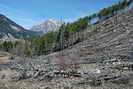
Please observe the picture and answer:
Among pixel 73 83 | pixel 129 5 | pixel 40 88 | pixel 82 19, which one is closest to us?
pixel 40 88

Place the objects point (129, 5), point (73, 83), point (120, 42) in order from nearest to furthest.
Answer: point (73, 83) → point (120, 42) → point (129, 5)

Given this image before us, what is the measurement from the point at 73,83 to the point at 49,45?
56.4 m

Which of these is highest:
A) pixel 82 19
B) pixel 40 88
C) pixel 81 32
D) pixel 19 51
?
pixel 82 19

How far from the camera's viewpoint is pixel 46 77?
1354 centimetres

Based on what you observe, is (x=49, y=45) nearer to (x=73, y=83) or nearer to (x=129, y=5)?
(x=129, y=5)

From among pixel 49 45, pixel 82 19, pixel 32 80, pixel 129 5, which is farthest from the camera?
pixel 82 19

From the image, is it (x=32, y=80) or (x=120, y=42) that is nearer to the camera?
(x=32, y=80)

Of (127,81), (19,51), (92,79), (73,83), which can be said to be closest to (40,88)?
(73,83)

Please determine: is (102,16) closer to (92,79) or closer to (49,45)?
(49,45)

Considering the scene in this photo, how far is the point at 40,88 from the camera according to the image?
10.6 metres

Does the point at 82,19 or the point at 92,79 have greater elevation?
the point at 82,19

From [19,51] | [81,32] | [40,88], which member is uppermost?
[81,32]

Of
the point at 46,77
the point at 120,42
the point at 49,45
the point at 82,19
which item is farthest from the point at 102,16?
the point at 46,77

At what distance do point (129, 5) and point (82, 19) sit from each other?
2301 cm
